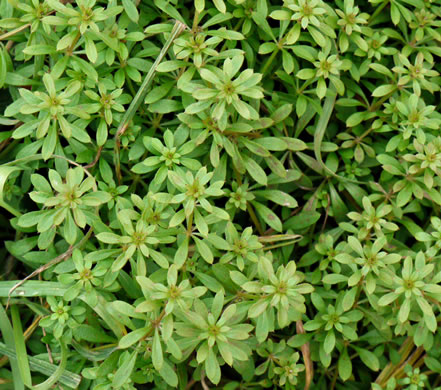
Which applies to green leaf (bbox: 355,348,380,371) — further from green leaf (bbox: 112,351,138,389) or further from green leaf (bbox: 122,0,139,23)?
green leaf (bbox: 122,0,139,23)

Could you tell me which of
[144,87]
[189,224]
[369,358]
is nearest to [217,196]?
[189,224]

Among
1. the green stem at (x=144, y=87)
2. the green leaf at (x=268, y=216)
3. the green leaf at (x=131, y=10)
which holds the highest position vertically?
the green leaf at (x=131, y=10)

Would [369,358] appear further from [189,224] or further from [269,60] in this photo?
[269,60]

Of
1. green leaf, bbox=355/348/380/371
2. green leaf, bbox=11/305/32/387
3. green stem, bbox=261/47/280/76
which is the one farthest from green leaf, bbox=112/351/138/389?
green stem, bbox=261/47/280/76

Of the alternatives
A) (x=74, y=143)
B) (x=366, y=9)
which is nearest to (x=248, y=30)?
(x=366, y=9)

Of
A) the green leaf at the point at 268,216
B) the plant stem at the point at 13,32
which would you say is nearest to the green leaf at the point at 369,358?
the green leaf at the point at 268,216

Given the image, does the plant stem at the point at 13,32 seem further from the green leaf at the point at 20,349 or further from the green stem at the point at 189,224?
the green leaf at the point at 20,349

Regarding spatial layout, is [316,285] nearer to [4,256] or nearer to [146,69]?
[146,69]

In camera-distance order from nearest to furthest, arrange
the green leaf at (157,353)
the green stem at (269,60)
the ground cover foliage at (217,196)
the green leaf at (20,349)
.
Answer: the green leaf at (157,353)
the ground cover foliage at (217,196)
the green leaf at (20,349)
the green stem at (269,60)
